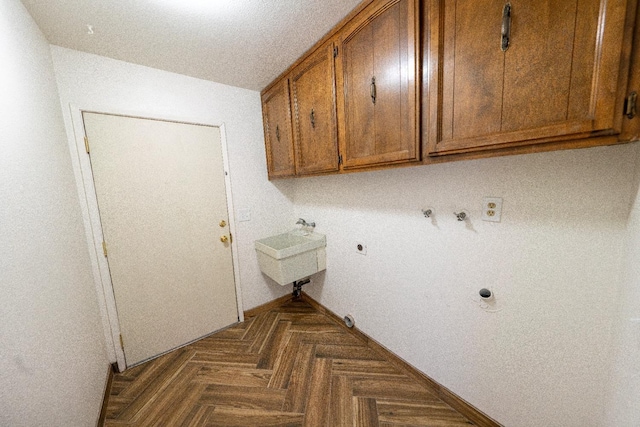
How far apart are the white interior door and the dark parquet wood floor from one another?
29 cm

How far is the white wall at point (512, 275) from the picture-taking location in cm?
85

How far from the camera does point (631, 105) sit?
→ 1.82 ft

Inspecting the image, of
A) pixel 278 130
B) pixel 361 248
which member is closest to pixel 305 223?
pixel 361 248

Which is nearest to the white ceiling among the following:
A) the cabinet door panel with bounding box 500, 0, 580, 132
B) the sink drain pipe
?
the cabinet door panel with bounding box 500, 0, 580, 132

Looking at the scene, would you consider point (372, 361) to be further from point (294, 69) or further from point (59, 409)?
point (294, 69)

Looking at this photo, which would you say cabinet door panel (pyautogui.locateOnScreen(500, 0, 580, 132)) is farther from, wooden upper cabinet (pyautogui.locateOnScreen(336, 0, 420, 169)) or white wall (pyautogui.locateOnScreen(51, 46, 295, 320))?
white wall (pyautogui.locateOnScreen(51, 46, 295, 320))

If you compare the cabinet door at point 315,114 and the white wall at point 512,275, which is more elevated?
the cabinet door at point 315,114

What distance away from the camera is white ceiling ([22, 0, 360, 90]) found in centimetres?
113

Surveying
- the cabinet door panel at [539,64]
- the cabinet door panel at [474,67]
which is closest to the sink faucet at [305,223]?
the cabinet door panel at [474,67]

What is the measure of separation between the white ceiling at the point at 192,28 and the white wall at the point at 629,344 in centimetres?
153

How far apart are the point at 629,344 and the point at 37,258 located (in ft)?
7.11

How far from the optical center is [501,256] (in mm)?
1073

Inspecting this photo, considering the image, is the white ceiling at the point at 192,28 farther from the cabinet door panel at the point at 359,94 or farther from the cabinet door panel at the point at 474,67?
the cabinet door panel at the point at 474,67

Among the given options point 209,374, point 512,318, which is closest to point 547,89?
point 512,318
